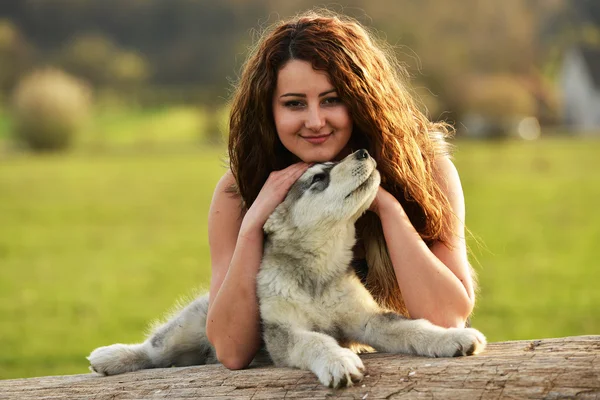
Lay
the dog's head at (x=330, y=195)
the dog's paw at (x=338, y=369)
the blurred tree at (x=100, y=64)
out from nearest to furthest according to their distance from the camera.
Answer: the dog's paw at (x=338, y=369) < the dog's head at (x=330, y=195) < the blurred tree at (x=100, y=64)

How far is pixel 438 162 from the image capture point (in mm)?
4863

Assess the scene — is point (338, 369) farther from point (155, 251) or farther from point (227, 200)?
point (155, 251)

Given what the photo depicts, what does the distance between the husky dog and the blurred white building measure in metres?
64.1

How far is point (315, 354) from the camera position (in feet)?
12.6

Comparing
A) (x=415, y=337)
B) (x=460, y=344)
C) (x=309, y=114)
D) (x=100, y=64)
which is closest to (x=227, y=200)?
(x=309, y=114)

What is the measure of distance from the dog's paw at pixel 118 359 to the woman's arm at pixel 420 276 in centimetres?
160

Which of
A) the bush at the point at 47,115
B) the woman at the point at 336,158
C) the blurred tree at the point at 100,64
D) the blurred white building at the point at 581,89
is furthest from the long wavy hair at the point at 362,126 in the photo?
the blurred tree at the point at 100,64

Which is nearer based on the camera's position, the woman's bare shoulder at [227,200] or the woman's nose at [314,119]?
the woman's nose at [314,119]

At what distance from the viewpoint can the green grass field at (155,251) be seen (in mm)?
11352

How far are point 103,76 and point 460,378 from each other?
76.0 metres

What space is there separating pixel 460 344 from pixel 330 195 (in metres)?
1.01

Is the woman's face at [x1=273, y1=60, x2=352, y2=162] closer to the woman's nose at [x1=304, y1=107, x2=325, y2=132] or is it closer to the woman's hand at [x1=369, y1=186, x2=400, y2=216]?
the woman's nose at [x1=304, y1=107, x2=325, y2=132]

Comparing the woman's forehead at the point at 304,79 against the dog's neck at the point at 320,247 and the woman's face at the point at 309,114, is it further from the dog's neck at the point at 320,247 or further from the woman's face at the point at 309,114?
the dog's neck at the point at 320,247

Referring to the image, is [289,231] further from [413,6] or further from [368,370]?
[413,6]
